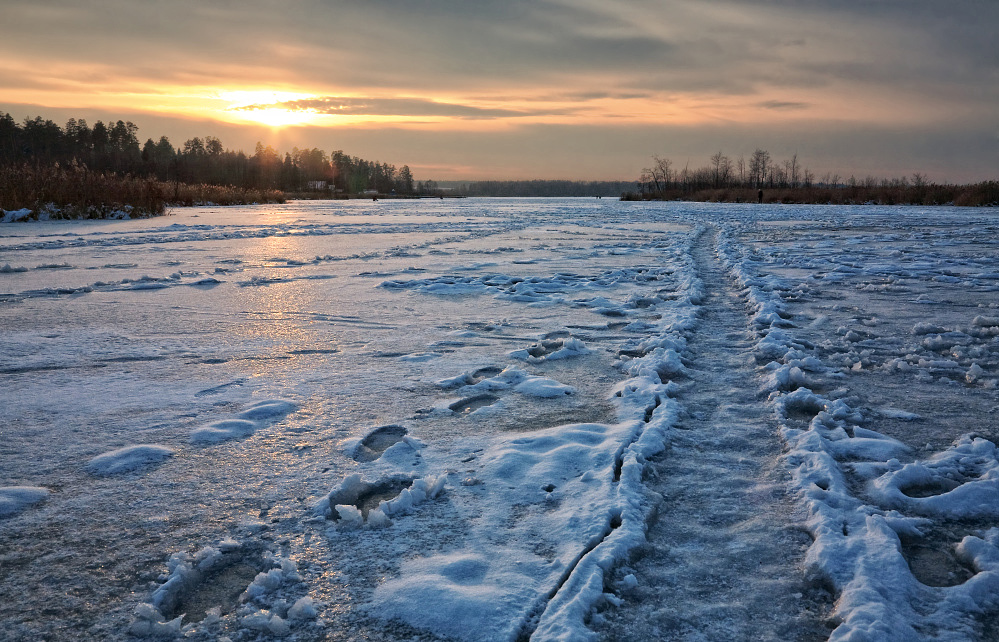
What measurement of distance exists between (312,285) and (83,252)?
541cm

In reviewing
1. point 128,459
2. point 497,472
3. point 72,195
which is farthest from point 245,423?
point 72,195

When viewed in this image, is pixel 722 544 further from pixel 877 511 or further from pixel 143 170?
pixel 143 170

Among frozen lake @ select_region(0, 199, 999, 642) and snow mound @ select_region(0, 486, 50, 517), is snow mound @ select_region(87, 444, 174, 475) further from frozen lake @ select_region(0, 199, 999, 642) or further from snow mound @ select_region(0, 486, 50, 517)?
snow mound @ select_region(0, 486, 50, 517)

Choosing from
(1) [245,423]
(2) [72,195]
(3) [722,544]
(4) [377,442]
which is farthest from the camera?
(2) [72,195]

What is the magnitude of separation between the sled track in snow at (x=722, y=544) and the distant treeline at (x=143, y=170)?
19863 millimetres

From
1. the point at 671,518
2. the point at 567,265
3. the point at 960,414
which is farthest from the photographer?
the point at 567,265

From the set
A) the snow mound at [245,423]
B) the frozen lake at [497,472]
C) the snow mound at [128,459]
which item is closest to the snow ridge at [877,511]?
the frozen lake at [497,472]

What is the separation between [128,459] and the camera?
2.47 meters

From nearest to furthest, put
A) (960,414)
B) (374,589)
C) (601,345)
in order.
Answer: (374,589) → (960,414) → (601,345)

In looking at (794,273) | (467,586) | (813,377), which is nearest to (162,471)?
(467,586)

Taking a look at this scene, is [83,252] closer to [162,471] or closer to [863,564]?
[162,471]

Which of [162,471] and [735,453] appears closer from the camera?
[162,471]

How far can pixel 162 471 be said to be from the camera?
2.38 meters

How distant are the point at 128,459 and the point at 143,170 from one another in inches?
3228
